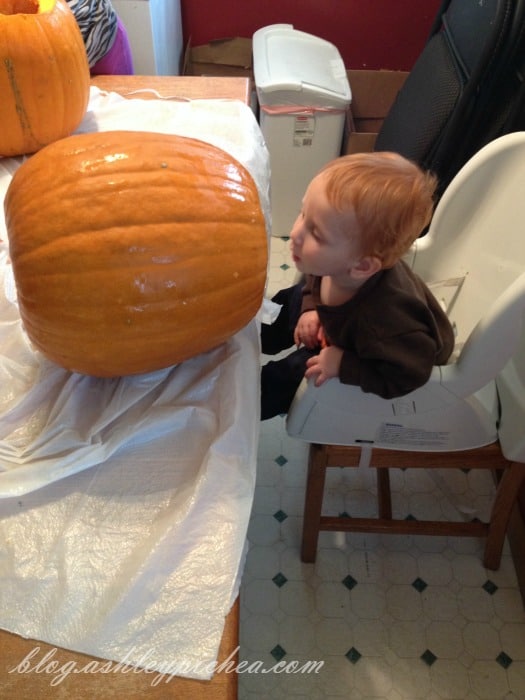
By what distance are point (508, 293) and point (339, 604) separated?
0.79 meters

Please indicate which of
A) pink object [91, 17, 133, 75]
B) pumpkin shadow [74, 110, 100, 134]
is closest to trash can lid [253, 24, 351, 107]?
pink object [91, 17, 133, 75]

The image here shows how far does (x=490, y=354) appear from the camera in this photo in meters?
0.78

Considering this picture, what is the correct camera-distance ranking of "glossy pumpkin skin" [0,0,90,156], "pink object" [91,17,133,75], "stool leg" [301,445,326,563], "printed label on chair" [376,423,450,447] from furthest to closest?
"pink object" [91,17,133,75]
"stool leg" [301,445,326,563]
"printed label on chair" [376,423,450,447]
"glossy pumpkin skin" [0,0,90,156]

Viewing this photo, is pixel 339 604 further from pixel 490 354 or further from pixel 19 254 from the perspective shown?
pixel 19 254

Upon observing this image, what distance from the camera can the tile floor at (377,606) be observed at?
1.11m

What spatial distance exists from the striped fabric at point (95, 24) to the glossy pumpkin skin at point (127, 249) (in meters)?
0.58

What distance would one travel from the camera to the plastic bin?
67.7 inches

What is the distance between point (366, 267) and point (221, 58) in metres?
1.71

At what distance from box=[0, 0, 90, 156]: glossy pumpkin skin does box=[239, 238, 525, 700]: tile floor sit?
2.93 ft

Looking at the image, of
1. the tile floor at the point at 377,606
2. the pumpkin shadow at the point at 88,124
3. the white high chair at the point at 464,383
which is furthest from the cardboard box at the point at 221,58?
the tile floor at the point at 377,606

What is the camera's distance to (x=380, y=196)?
2.23 ft

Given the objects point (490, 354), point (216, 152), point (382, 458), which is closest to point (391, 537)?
point (382, 458)

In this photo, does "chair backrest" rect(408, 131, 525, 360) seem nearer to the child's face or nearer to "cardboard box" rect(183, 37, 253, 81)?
the child's face

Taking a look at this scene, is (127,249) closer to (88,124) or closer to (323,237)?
(323,237)
